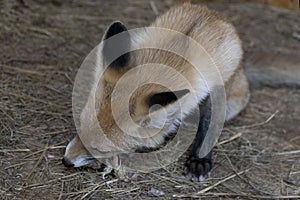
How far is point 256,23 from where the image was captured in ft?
25.1

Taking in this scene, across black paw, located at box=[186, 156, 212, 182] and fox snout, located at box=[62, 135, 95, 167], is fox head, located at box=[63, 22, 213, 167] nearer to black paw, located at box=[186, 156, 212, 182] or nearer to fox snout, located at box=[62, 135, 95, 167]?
fox snout, located at box=[62, 135, 95, 167]

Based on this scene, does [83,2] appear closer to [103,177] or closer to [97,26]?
[97,26]

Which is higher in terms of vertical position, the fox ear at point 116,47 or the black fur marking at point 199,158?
the fox ear at point 116,47

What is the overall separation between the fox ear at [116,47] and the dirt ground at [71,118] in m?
0.89

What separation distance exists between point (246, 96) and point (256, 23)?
2180 millimetres

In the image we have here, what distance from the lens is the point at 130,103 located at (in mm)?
4004

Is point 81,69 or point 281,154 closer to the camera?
point 281,154

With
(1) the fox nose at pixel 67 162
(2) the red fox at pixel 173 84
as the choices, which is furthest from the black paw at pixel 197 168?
(1) the fox nose at pixel 67 162

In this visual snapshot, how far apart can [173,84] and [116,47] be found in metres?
0.52

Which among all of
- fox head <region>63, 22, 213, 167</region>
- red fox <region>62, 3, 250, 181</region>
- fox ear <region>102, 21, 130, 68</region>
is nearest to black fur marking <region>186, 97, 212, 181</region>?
red fox <region>62, 3, 250, 181</region>

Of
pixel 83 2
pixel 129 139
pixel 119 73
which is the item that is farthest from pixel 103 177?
pixel 83 2

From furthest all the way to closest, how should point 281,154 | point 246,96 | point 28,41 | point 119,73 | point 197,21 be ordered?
1. point 28,41
2. point 246,96
3. point 281,154
4. point 197,21
5. point 119,73

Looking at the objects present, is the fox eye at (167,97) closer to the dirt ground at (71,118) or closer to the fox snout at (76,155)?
the fox snout at (76,155)

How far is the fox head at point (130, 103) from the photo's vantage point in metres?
3.99
